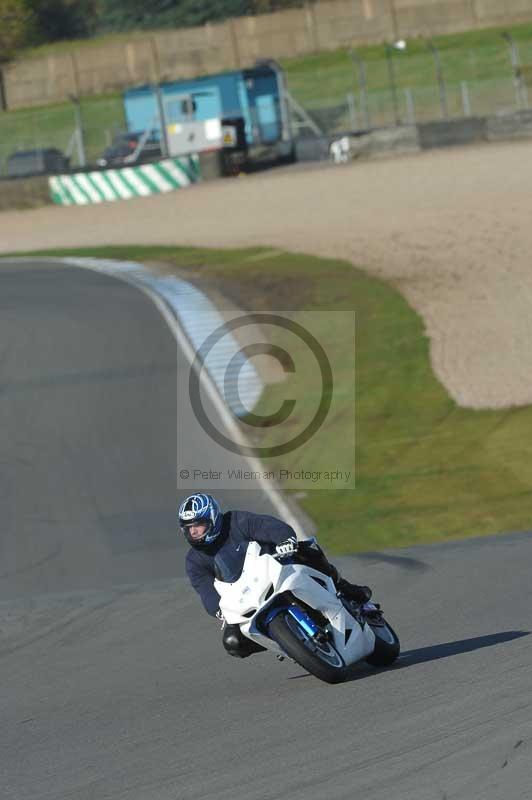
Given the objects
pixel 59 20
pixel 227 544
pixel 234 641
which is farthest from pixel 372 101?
pixel 234 641

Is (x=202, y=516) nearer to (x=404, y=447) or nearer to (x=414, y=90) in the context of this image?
(x=404, y=447)

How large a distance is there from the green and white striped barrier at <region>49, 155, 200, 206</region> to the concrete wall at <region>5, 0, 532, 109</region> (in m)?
23.0

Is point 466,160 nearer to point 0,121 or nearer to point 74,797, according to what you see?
point 0,121

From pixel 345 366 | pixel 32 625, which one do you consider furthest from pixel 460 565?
pixel 345 366

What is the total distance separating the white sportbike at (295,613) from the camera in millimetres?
7004

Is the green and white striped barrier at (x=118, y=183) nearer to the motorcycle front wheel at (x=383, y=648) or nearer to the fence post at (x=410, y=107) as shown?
the fence post at (x=410, y=107)

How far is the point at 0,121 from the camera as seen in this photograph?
52.0m

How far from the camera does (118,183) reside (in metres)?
42.4

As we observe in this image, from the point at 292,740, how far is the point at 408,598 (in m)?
4.36

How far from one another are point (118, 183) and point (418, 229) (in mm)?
15506

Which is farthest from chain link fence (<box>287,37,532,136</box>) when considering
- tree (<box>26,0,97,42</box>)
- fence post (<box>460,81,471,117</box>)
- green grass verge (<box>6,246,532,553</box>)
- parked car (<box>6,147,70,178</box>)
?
tree (<box>26,0,97,42</box>)

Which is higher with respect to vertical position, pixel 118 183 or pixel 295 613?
pixel 118 183

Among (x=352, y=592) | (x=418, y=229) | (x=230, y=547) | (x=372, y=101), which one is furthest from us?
(x=372, y=101)

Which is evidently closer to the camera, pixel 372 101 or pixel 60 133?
pixel 372 101
